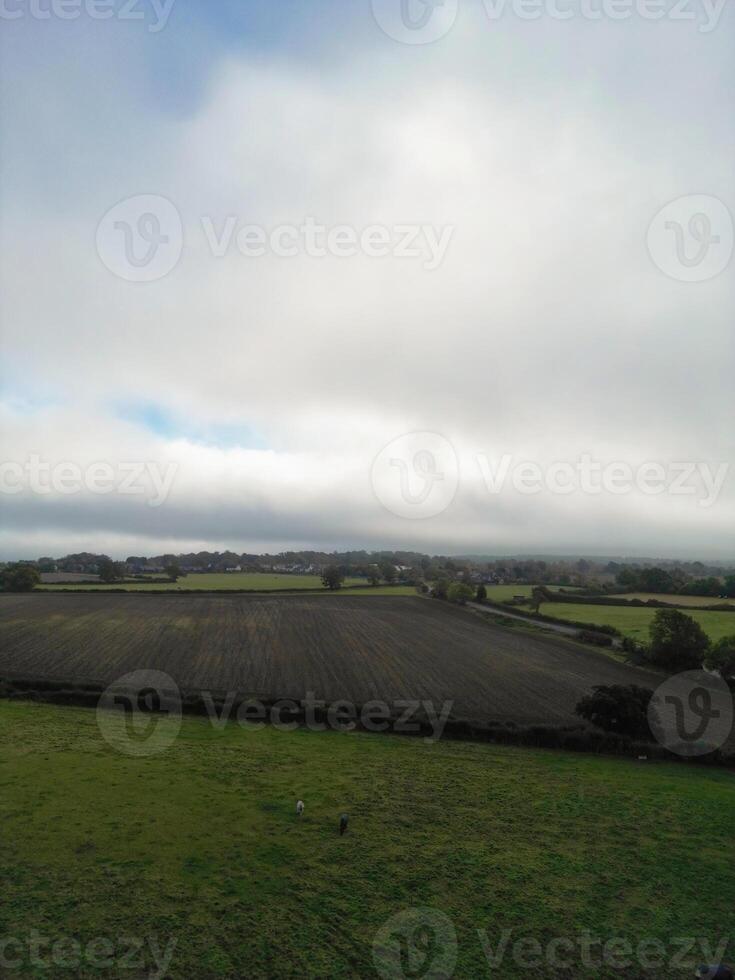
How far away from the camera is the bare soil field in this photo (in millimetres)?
39656

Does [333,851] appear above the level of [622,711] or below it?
above

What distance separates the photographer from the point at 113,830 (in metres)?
18.6

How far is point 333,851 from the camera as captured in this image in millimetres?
18078

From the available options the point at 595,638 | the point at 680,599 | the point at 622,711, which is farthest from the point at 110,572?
the point at 680,599

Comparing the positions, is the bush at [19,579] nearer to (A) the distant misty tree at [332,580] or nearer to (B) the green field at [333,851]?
(A) the distant misty tree at [332,580]

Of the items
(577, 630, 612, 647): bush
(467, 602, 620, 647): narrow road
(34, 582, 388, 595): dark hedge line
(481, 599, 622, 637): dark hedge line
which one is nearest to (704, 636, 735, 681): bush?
(467, 602, 620, 647): narrow road

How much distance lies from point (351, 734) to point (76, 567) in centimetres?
13001

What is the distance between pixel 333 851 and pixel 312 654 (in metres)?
31.2

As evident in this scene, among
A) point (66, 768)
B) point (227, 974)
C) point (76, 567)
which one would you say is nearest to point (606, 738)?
point (227, 974)

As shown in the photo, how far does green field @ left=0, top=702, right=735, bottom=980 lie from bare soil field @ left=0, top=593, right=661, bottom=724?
37.1 feet

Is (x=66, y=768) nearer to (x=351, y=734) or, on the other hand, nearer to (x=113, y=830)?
(x=113, y=830)

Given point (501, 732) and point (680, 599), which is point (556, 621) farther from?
point (501, 732)

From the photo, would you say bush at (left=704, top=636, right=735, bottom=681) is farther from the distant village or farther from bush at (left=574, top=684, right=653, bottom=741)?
the distant village

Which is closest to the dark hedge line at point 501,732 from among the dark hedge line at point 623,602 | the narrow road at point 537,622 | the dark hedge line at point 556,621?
the narrow road at point 537,622
